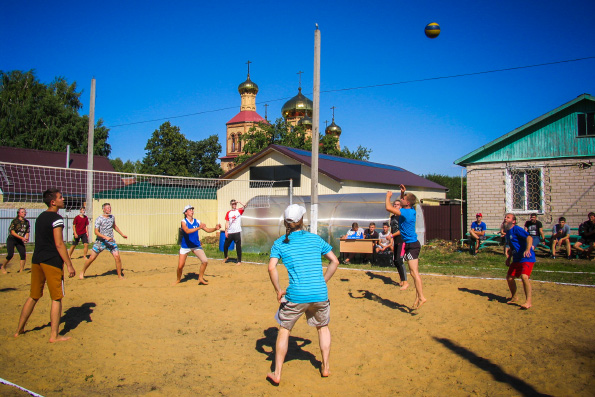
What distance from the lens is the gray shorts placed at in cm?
430

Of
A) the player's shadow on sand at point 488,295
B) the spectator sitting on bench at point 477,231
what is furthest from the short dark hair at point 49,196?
the spectator sitting on bench at point 477,231

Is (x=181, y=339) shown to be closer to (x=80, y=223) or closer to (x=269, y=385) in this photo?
(x=269, y=385)

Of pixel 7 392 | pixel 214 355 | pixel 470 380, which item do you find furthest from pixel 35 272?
pixel 470 380

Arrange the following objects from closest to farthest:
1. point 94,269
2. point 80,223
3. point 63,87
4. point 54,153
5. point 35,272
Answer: point 35,272 → point 94,269 → point 80,223 → point 54,153 → point 63,87

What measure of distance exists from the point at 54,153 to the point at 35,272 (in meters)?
29.2

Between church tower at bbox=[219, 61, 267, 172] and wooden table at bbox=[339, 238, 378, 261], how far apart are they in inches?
1946

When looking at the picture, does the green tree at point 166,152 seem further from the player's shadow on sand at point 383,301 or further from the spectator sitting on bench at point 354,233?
the player's shadow on sand at point 383,301

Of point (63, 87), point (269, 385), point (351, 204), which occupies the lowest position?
point (269, 385)

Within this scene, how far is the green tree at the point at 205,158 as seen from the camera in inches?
2206

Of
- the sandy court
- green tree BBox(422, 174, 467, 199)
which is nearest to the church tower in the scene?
green tree BBox(422, 174, 467, 199)

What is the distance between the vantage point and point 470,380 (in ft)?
15.1

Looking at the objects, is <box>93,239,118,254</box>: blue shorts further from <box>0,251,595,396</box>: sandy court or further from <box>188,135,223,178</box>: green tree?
<box>188,135,223,178</box>: green tree

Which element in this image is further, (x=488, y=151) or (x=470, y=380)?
(x=488, y=151)

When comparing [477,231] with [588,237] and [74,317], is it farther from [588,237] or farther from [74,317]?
[74,317]
